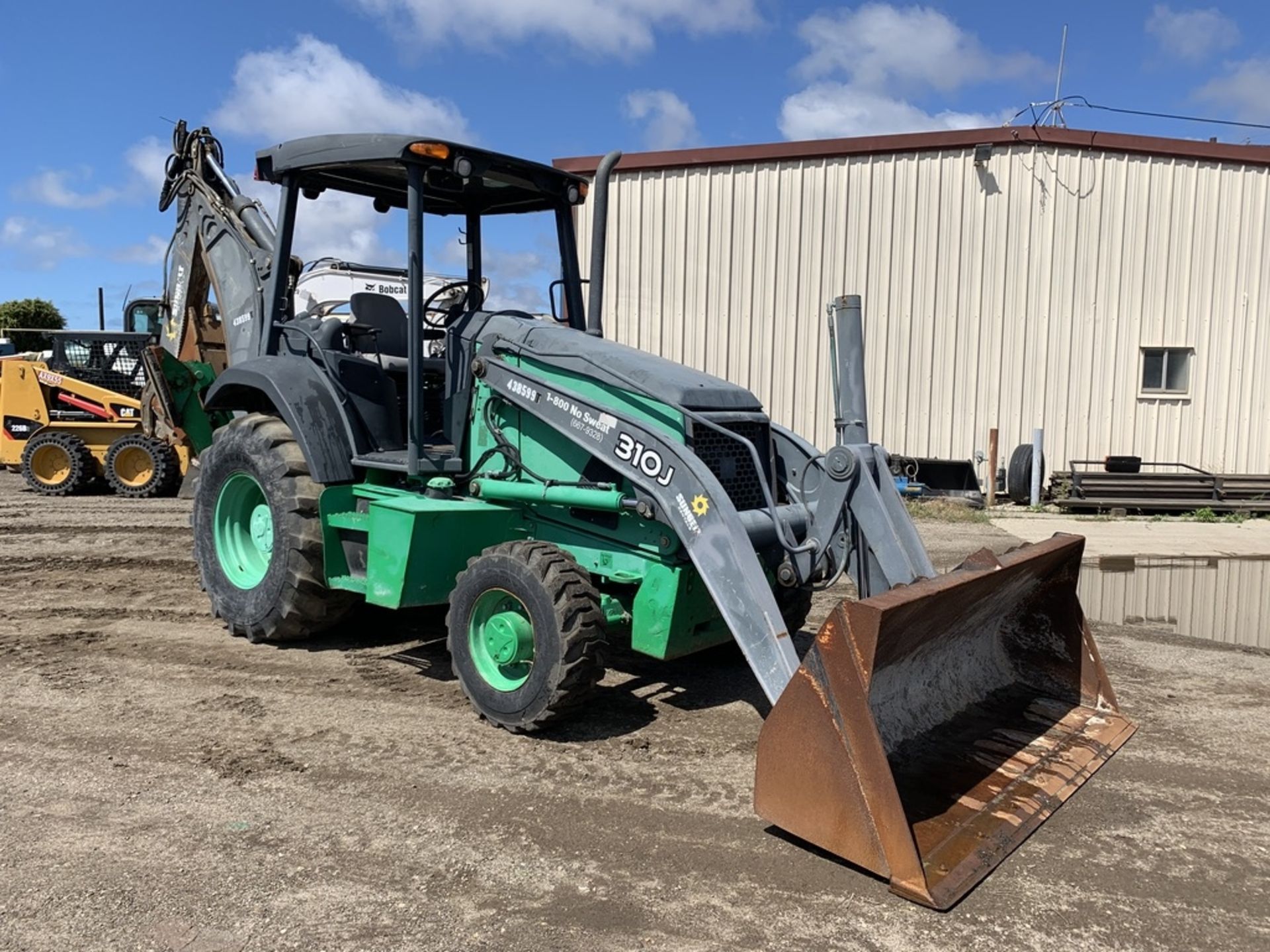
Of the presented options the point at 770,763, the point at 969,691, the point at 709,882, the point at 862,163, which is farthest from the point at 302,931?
the point at 862,163

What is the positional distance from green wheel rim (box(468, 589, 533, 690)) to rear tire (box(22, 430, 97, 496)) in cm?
1112

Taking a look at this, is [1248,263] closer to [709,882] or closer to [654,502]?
[654,502]

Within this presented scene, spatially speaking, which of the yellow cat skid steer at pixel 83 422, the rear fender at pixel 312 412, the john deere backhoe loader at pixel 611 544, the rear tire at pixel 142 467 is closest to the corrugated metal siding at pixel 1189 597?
the john deere backhoe loader at pixel 611 544

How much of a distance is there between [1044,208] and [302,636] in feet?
39.4

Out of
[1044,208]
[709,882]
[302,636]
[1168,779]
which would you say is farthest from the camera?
[1044,208]

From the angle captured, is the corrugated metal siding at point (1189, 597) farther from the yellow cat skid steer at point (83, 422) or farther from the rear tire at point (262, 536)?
the yellow cat skid steer at point (83, 422)

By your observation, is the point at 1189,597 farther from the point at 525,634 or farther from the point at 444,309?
the point at 444,309

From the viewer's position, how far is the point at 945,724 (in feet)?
14.0

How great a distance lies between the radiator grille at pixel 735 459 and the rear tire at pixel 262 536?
7.46 feet

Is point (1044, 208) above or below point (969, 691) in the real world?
above

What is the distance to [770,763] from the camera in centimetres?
344

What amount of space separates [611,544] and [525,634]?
24.9 inches

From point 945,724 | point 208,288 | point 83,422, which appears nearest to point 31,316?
point 83,422

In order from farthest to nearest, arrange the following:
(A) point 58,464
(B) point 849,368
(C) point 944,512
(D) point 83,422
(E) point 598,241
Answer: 1. (D) point 83,422
2. (A) point 58,464
3. (C) point 944,512
4. (E) point 598,241
5. (B) point 849,368
